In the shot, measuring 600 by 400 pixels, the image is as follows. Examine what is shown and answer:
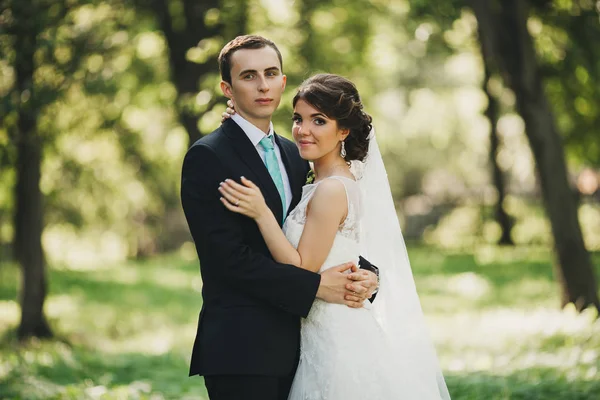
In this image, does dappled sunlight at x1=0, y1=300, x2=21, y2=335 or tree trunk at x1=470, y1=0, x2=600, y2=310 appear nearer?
tree trunk at x1=470, y1=0, x2=600, y2=310

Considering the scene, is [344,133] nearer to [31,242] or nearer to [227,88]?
[227,88]

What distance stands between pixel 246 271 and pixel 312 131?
0.78 meters

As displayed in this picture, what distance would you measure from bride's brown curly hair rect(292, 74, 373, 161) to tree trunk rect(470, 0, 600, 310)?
6304 millimetres

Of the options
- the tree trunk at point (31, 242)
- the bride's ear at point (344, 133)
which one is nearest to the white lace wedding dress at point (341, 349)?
the bride's ear at point (344, 133)

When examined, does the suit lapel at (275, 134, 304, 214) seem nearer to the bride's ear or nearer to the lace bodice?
the lace bodice

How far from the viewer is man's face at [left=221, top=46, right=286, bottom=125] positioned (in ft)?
11.8

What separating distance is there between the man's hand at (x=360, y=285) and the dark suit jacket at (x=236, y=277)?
0.66ft

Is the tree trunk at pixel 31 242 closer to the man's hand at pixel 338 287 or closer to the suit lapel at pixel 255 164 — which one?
the suit lapel at pixel 255 164

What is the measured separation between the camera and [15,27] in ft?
25.0

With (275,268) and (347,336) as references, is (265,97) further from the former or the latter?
(347,336)

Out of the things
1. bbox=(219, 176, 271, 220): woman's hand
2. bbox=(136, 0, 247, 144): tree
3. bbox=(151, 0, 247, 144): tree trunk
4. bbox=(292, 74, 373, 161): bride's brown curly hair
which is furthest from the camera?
bbox=(151, 0, 247, 144): tree trunk

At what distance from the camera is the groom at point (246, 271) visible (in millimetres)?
3414

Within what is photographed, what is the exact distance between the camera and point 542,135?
385 inches

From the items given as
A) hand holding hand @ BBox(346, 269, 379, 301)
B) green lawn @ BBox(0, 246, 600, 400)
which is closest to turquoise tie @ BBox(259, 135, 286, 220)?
hand holding hand @ BBox(346, 269, 379, 301)
